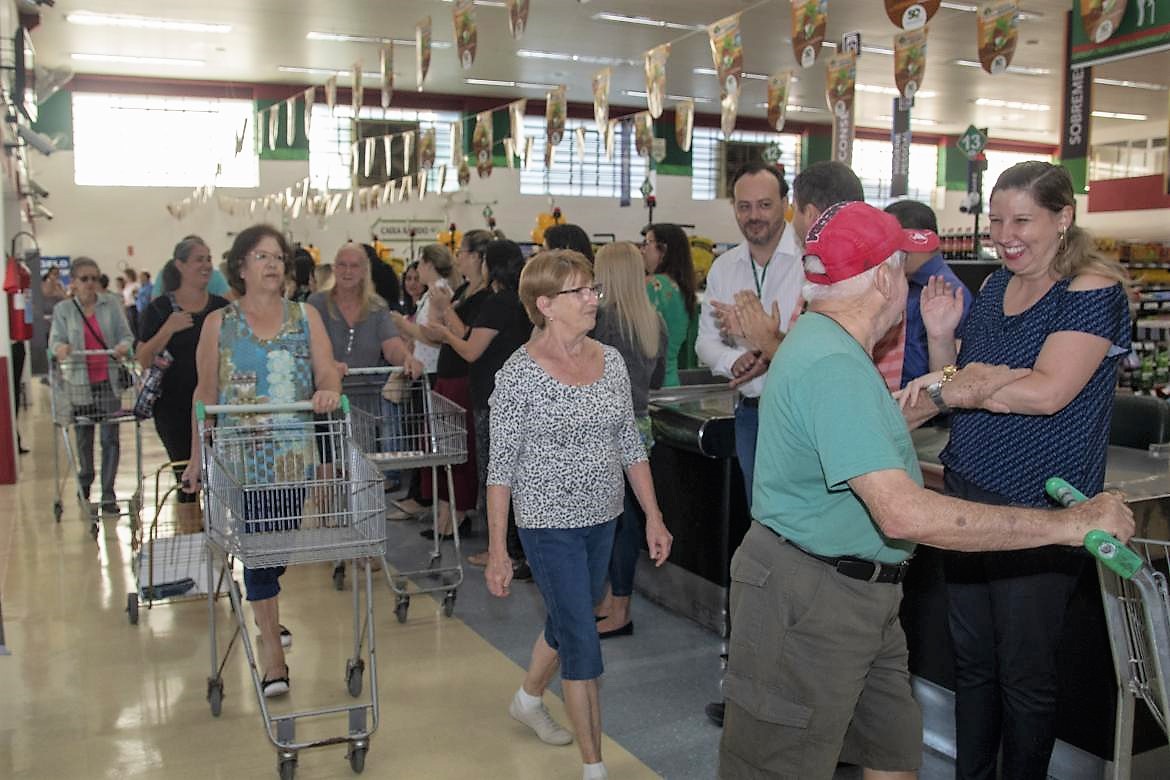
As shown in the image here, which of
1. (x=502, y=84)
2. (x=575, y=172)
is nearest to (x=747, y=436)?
(x=502, y=84)

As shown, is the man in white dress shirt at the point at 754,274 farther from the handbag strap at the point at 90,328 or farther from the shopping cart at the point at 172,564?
the handbag strap at the point at 90,328

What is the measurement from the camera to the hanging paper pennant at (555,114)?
12.0 meters

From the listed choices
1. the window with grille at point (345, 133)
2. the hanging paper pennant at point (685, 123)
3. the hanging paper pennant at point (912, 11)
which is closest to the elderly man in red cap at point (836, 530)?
the hanging paper pennant at point (912, 11)

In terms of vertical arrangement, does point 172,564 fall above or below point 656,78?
below

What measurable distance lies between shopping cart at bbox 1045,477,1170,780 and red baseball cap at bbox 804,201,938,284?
0.62 metres

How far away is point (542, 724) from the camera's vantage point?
3641 mm

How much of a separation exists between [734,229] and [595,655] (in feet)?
85.0

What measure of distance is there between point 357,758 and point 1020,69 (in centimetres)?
1973

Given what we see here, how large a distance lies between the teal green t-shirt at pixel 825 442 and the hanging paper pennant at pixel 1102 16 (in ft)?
20.7

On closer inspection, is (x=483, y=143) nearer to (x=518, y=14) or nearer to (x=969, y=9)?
(x=518, y=14)

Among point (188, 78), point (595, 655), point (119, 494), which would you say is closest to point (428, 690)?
point (595, 655)

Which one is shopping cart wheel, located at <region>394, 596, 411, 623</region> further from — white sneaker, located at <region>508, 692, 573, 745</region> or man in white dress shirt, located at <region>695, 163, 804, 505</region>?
man in white dress shirt, located at <region>695, 163, 804, 505</region>

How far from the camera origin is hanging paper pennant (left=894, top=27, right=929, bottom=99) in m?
8.48

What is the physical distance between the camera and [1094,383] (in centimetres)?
255
